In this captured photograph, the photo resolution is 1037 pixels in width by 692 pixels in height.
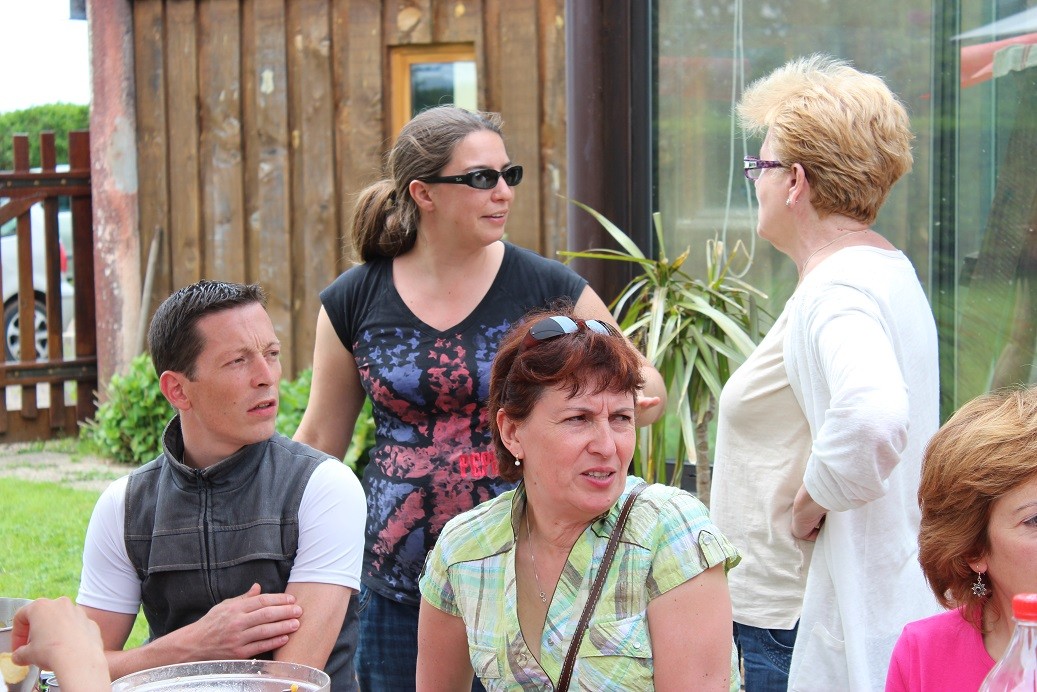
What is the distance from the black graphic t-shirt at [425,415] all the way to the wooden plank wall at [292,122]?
153 inches

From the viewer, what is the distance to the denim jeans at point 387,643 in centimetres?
307

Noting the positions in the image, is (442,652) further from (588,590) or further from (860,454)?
(860,454)

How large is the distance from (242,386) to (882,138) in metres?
1.43

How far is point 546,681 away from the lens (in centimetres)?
218

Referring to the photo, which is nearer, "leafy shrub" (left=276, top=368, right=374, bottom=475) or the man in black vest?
the man in black vest

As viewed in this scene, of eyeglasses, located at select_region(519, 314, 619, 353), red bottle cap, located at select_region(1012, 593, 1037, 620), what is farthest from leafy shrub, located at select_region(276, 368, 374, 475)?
red bottle cap, located at select_region(1012, 593, 1037, 620)

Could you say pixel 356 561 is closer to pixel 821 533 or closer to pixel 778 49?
pixel 821 533

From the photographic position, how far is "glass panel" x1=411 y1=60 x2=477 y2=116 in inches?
295

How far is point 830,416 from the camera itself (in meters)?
2.42

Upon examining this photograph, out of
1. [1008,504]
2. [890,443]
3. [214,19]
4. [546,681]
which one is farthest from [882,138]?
[214,19]

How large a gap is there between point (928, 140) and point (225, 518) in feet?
9.79

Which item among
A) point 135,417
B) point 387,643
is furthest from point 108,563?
point 135,417

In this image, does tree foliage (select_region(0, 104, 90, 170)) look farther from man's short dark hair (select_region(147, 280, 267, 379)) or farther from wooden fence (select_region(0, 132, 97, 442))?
man's short dark hair (select_region(147, 280, 267, 379))

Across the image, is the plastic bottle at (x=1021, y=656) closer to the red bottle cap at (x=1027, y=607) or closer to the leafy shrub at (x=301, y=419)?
the red bottle cap at (x=1027, y=607)
